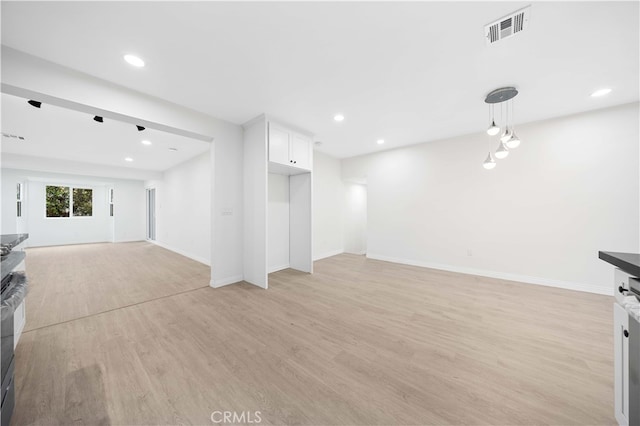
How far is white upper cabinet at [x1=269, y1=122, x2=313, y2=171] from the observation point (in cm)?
354

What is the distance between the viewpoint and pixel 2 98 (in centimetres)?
283

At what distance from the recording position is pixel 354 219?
260 inches

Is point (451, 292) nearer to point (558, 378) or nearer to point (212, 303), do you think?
point (558, 378)

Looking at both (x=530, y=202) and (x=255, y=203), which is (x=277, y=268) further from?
(x=530, y=202)

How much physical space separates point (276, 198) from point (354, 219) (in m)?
3.00

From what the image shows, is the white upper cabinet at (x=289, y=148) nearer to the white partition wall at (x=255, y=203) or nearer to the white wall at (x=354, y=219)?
the white partition wall at (x=255, y=203)

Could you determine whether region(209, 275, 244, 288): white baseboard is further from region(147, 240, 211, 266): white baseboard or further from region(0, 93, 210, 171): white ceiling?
region(0, 93, 210, 171): white ceiling

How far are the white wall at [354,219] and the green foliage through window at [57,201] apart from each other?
10.1 meters

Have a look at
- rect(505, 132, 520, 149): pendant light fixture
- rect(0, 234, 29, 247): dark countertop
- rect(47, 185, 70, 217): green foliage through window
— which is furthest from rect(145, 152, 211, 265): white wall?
rect(505, 132, 520, 149): pendant light fixture

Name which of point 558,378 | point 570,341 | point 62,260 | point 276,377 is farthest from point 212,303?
point 62,260

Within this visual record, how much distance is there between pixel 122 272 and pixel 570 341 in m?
6.79

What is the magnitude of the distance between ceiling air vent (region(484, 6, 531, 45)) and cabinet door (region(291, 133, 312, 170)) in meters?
2.82

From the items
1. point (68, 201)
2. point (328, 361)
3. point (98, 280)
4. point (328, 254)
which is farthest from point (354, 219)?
point (68, 201)

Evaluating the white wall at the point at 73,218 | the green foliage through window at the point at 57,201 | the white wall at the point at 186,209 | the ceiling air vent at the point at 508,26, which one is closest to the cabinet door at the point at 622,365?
A: the ceiling air vent at the point at 508,26
